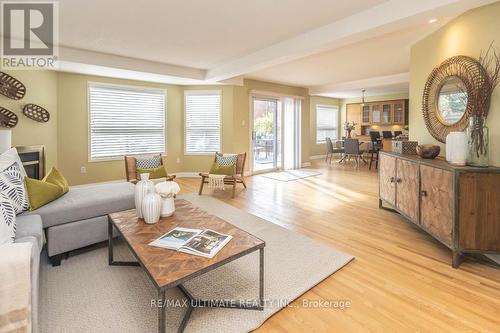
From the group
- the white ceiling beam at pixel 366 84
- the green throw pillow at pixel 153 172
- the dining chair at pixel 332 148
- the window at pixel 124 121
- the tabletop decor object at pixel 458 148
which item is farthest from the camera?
the dining chair at pixel 332 148

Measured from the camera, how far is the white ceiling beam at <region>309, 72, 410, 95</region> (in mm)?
6199

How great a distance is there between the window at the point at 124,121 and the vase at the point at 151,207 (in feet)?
13.3

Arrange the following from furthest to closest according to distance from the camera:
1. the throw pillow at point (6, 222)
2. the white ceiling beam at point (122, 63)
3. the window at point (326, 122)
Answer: the window at point (326, 122), the white ceiling beam at point (122, 63), the throw pillow at point (6, 222)

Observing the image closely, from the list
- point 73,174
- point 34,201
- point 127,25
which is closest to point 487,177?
point 34,201

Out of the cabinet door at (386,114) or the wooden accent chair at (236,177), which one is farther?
the cabinet door at (386,114)

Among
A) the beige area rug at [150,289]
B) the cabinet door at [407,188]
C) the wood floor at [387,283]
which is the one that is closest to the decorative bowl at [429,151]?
the cabinet door at [407,188]

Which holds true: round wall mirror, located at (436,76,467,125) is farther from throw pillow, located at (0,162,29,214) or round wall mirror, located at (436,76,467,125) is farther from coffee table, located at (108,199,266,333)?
throw pillow, located at (0,162,29,214)

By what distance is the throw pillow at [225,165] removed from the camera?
481 cm

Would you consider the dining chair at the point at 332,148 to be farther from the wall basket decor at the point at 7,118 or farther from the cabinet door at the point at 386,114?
the wall basket decor at the point at 7,118

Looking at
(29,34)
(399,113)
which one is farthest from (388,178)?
(399,113)

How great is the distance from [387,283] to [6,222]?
265cm

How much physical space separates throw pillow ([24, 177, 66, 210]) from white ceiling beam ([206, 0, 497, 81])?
3.31 m

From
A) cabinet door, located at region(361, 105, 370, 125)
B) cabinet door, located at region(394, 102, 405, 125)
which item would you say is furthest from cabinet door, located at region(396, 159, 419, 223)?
cabinet door, located at region(361, 105, 370, 125)

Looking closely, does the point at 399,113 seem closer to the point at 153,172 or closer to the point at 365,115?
the point at 365,115
